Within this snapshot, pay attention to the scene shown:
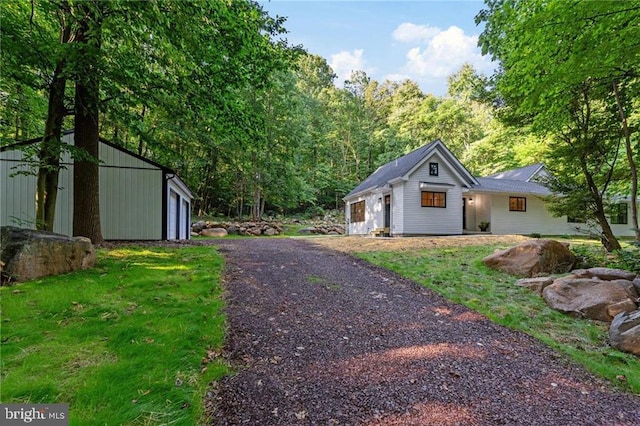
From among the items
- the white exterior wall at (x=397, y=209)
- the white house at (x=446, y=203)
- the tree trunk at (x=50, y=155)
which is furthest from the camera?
the white house at (x=446, y=203)

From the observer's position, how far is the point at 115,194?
11.1m

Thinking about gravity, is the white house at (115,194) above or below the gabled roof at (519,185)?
below

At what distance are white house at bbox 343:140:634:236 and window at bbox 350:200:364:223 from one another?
7 centimetres

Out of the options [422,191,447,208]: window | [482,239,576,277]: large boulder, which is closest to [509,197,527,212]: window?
[422,191,447,208]: window

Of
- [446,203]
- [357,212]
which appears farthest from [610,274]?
[357,212]

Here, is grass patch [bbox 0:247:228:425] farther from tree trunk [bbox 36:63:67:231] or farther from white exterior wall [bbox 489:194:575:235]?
white exterior wall [bbox 489:194:575:235]

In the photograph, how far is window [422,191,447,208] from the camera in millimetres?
15891

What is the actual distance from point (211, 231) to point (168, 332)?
53.3ft

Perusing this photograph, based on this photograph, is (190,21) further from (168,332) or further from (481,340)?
(481,340)

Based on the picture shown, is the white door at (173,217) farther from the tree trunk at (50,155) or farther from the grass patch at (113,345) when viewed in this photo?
the grass patch at (113,345)

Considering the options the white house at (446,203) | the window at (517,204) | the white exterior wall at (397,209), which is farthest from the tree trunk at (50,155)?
the window at (517,204)

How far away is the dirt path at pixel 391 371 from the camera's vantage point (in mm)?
2244

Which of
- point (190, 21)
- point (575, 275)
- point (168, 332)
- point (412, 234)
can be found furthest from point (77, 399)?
point (412, 234)

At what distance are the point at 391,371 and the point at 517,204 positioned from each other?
18.8 meters
